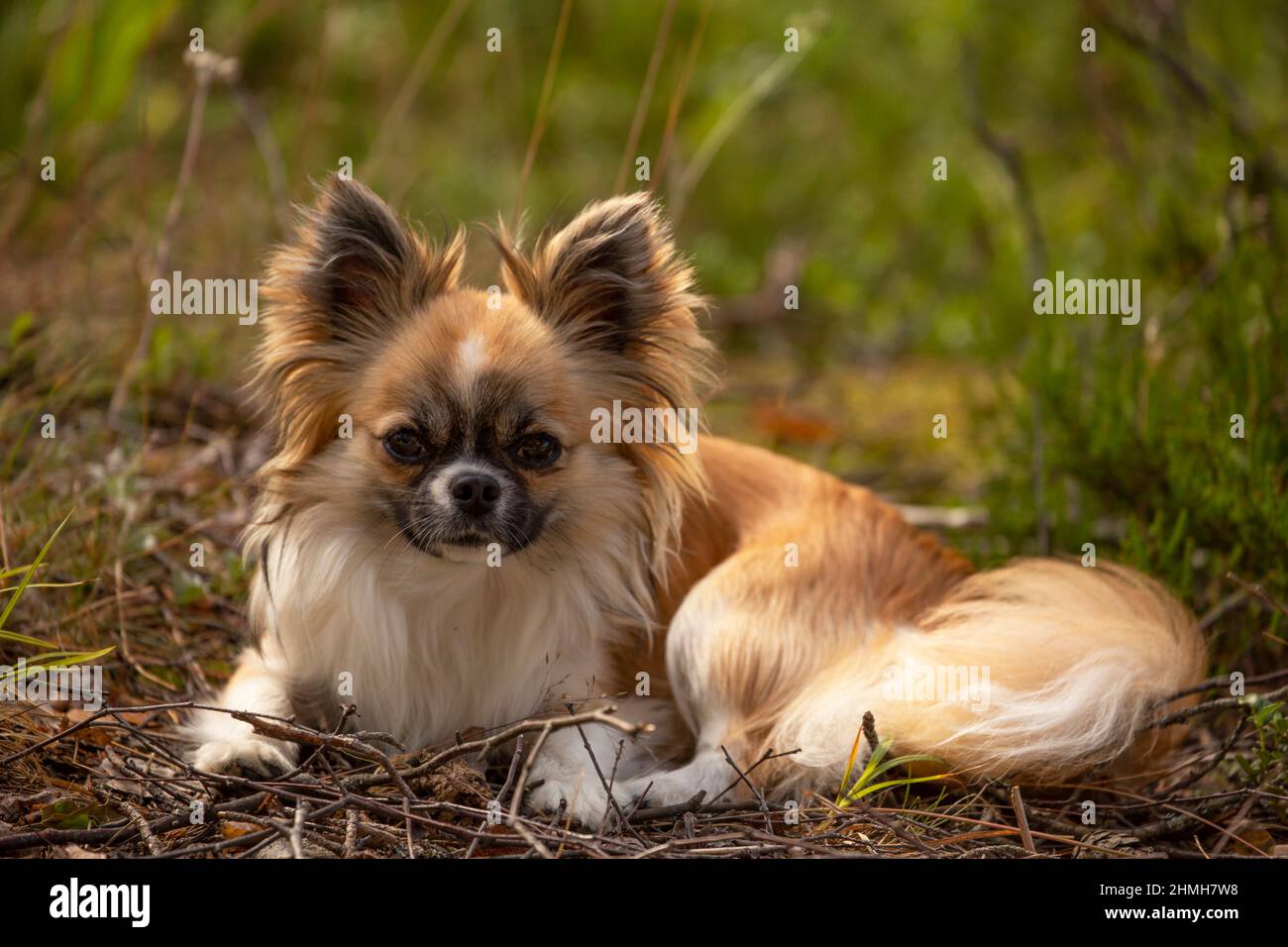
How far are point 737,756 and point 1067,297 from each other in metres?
2.92

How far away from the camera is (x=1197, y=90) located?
5273 mm

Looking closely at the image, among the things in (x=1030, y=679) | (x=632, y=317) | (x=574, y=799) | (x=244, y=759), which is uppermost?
(x=632, y=317)

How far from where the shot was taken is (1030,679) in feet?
10.6

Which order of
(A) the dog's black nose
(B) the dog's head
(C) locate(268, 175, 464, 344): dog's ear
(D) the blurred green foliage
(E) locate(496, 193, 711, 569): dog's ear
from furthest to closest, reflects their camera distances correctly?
(D) the blurred green foliage, (E) locate(496, 193, 711, 569): dog's ear, (C) locate(268, 175, 464, 344): dog's ear, (B) the dog's head, (A) the dog's black nose

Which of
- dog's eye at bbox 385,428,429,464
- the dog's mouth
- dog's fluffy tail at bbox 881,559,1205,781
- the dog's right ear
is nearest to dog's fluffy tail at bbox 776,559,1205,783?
dog's fluffy tail at bbox 881,559,1205,781

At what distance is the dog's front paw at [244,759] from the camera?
3.01 metres

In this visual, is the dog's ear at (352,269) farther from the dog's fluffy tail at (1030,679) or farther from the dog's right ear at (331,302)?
the dog's fluffy tail at (1030,679)

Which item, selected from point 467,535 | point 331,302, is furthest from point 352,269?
point 467,535

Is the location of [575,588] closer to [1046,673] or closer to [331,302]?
[331,302]

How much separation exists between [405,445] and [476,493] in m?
0.28

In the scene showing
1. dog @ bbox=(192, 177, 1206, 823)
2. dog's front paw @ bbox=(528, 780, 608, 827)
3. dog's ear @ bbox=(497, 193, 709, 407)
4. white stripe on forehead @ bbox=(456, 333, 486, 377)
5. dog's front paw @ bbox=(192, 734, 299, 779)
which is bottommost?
dog's front paw @ bbox=(528, 780, 608, 827)

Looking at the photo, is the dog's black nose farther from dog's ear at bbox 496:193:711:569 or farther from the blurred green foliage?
the blurred green foliage

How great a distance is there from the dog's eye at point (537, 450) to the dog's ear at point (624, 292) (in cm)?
38

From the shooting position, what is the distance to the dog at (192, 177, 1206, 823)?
10.4ft
